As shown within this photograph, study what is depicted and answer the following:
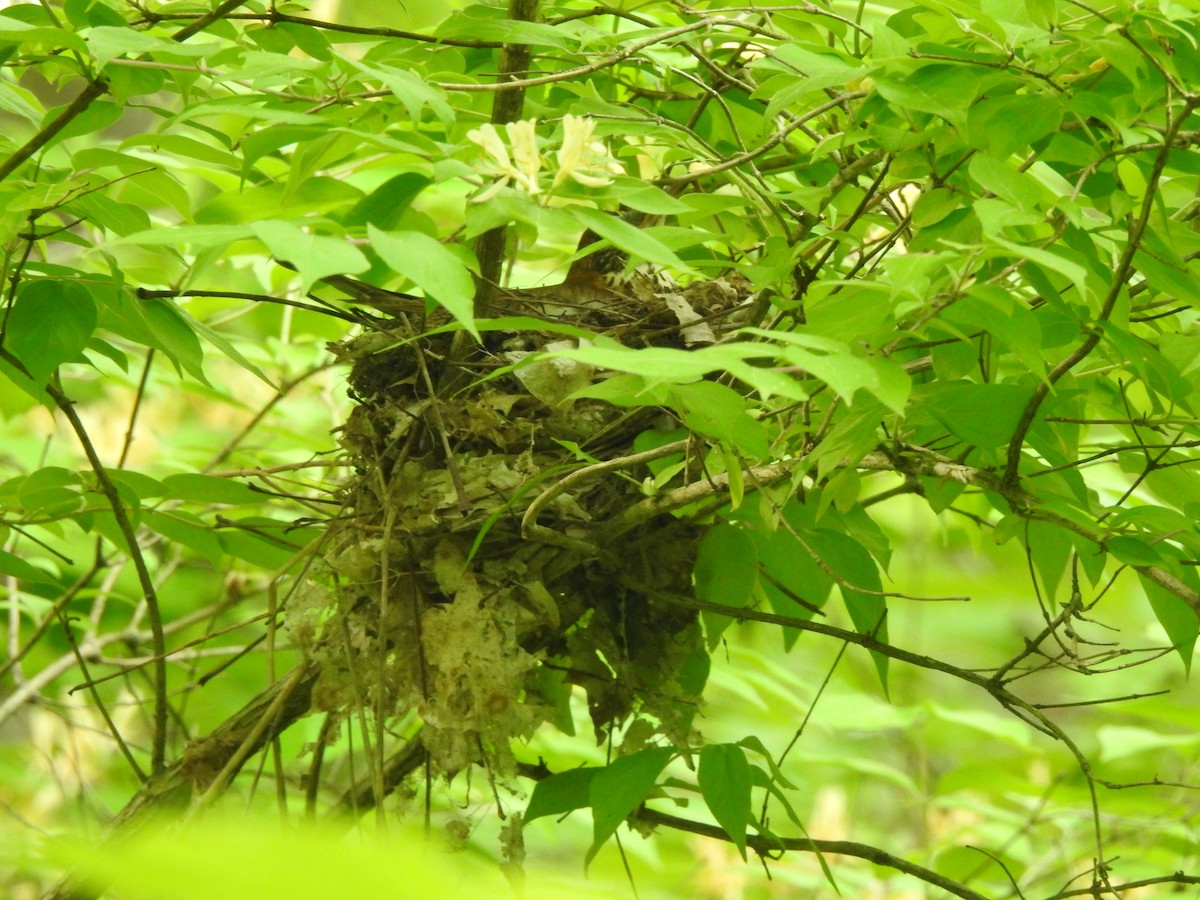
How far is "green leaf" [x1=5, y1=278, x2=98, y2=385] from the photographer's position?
96cm

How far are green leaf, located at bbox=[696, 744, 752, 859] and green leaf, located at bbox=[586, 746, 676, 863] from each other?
0.04m

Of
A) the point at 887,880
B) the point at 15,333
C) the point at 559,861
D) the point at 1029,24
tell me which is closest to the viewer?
the point at 1029,24

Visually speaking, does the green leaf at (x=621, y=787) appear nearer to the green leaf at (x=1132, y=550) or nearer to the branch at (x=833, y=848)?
the branch at (x=833, y=848)

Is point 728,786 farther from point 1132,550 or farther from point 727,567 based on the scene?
point 1132,550

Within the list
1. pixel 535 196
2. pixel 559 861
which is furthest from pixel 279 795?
pixel 559 861

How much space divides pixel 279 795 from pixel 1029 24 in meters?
0.95

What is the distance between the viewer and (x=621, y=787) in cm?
102

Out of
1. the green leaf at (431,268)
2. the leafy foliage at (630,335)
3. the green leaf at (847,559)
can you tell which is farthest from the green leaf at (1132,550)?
the green leaf at (431,268)

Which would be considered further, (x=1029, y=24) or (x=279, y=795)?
(x=279, y=795)

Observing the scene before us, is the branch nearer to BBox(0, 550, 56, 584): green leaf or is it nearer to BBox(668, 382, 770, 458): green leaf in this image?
BBox(668, 382, 770, 458): green leaf

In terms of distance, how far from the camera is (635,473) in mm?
1135

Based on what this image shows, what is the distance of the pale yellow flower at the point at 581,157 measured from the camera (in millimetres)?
667

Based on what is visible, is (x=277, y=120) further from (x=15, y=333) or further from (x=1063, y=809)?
(x=1063, y=809)

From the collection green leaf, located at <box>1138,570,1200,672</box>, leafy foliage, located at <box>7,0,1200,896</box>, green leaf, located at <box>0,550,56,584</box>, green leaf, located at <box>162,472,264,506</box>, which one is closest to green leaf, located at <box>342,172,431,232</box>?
leafy foliage, located at <box>7,0,1200,896</box>
